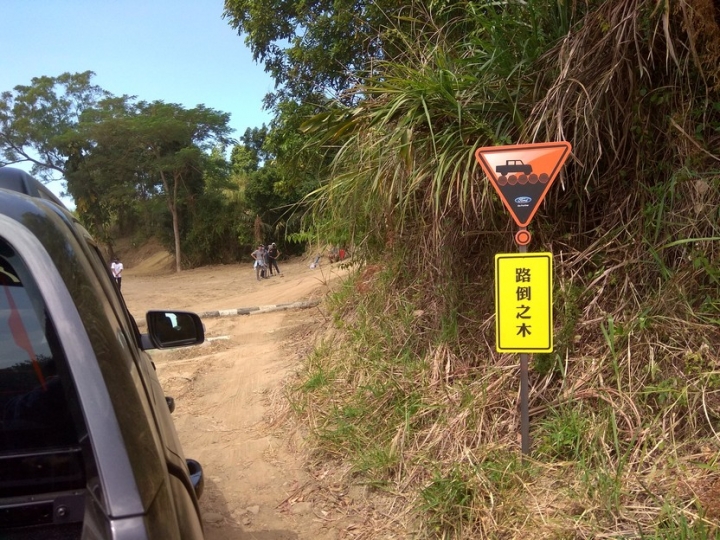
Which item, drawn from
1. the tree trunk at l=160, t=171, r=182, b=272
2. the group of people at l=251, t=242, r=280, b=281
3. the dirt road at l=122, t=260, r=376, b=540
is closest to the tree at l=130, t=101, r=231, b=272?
the tree trunk at l=160, t=171, r=182, b=272

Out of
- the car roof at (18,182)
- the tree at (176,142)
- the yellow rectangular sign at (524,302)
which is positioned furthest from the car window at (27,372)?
the tree at (176,142)

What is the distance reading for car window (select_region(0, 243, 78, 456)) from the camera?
1.45 meters

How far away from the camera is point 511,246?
466cm

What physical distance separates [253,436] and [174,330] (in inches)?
120

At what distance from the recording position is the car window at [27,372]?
1452mm

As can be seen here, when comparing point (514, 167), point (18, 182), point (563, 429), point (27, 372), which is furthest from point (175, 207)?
point (27, 372)

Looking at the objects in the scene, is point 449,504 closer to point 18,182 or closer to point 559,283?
point 559,283

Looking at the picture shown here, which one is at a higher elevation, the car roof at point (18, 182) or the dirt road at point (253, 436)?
the car roof at point (18, 182)

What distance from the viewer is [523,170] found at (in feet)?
11.8

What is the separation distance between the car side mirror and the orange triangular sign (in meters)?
1.96

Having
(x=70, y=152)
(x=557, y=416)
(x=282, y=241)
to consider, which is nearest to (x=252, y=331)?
(x=557, y=416)

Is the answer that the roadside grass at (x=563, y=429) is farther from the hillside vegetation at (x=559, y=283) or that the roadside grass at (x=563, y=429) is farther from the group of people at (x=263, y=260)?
the group of people at (x=263, y=260)

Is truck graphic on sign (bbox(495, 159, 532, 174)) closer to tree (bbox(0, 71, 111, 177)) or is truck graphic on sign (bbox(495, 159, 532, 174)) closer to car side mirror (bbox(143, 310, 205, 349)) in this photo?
car side mirror (bbox(143, 310, 205, 349))

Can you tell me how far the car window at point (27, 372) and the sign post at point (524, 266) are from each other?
2.70m
